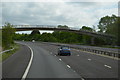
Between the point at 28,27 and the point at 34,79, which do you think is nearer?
the point at 34,79

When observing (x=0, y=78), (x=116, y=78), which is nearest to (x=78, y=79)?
(x=116, y=78)

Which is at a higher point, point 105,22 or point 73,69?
point 105,22

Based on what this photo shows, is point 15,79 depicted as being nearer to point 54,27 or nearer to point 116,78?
point 116,78

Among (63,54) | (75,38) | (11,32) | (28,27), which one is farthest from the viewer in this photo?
(75,38)

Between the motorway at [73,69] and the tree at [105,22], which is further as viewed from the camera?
the tree at [105,22]

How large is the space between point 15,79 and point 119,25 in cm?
7927

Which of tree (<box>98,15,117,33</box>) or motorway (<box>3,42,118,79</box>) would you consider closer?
motorway (<box>3,42,118,79</box>)

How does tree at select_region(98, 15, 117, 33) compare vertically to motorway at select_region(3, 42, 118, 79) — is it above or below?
Result: above

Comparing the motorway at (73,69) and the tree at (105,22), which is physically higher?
the tree at (105,22)

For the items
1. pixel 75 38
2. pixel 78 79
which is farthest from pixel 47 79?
pixel 75 38

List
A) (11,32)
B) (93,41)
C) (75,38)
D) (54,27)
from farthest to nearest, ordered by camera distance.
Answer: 1. (75,38)
2. (93,41)
3. (54,27)
4. (11,32)

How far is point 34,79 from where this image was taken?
10.7 metres

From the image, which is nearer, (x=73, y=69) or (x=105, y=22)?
(x=73, y=69)

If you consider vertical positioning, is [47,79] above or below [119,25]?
below
